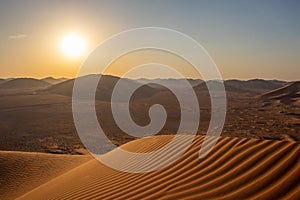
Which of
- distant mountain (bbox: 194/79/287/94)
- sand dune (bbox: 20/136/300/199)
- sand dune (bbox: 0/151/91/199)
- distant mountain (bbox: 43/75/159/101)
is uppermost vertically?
distant mountain (bbox: 194/79/287/94)

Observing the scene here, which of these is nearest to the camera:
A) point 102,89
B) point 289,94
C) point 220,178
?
point 220,178

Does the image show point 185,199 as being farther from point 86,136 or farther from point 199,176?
point 86,136

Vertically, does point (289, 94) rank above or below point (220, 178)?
above

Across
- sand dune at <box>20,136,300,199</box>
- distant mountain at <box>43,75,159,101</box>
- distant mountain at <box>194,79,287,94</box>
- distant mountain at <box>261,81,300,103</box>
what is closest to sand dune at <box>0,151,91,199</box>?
sand dune at <box>20,136,300,199</box>

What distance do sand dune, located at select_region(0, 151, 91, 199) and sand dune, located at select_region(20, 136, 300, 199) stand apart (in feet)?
8.83

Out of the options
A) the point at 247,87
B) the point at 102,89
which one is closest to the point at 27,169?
the point at 102,89

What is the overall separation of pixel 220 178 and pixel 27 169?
661 centimetres

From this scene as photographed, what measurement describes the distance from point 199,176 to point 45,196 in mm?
2891

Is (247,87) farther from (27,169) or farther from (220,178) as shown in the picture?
(220,178)

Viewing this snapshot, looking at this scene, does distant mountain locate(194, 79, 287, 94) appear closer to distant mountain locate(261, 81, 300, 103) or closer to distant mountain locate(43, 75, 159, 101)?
distant mountain locate(43, 75, 159, 101)

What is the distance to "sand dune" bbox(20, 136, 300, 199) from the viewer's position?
318 centimetres

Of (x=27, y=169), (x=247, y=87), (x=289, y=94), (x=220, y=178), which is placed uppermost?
(x=247, y=87)

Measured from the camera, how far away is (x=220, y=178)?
362 cm

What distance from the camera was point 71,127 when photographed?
907 inches
